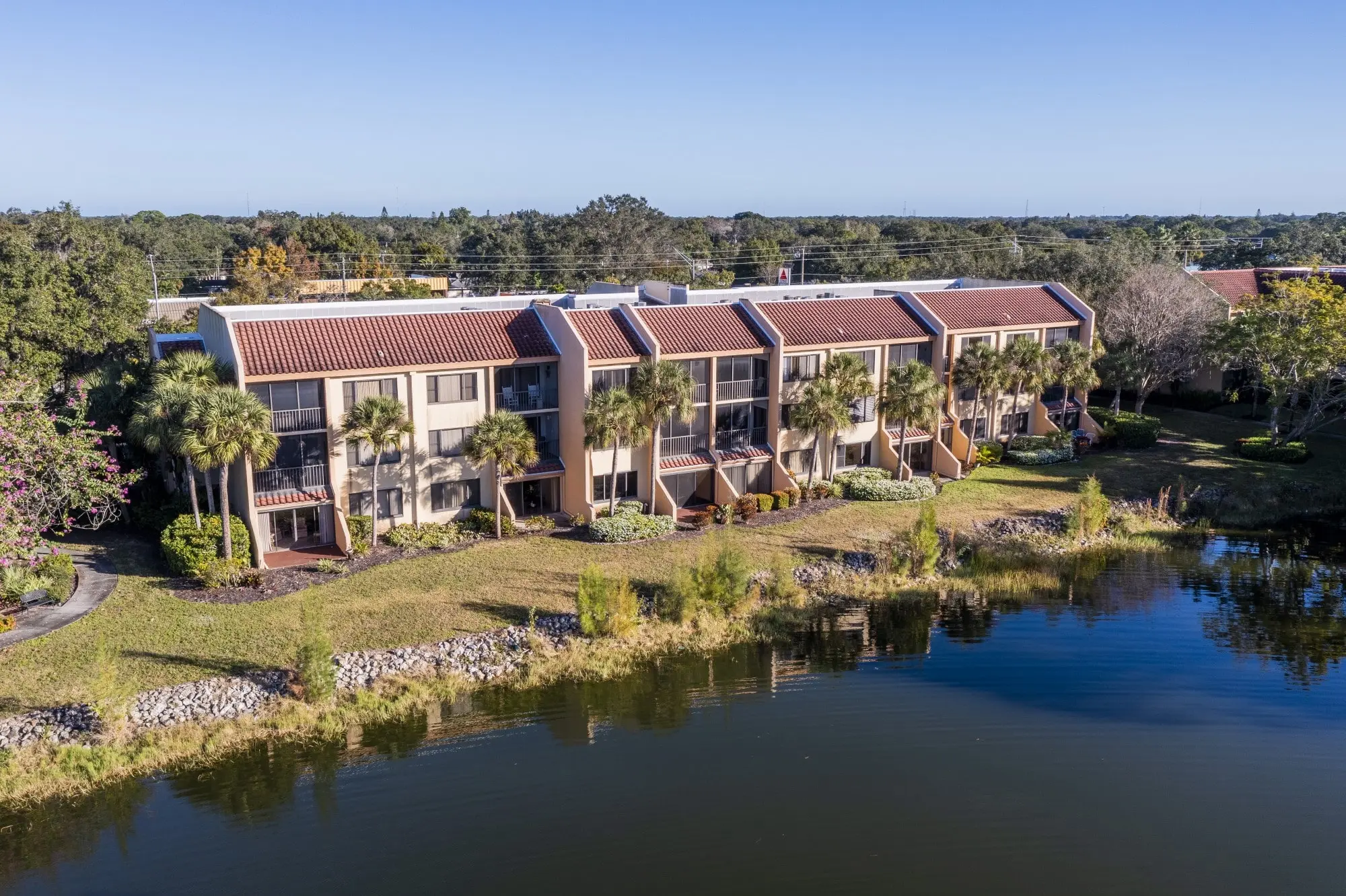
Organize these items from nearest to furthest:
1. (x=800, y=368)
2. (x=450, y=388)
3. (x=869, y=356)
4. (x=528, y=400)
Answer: (x=450, y=388) < (x=528, y=400) < (x=800, y=368) < (x=869, y=356)

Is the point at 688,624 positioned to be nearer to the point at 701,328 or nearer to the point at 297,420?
the point at 701,328

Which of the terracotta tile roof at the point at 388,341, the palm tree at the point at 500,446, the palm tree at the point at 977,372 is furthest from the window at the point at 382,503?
the palm tree at the point at 977,372

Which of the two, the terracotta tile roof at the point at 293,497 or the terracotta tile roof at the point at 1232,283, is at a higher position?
the terracotta tile roof at the point at 1232,283

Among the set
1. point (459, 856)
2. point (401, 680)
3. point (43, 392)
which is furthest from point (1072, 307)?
point (43, 392)

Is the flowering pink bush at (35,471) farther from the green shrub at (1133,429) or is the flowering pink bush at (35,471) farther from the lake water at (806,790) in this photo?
the green shrub at (1133,429)

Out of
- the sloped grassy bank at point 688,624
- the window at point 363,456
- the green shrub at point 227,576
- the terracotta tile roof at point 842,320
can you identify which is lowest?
the sloped grassy bank at point 688,624

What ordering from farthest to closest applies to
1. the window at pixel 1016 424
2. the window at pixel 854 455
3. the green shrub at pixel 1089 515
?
1. the window at pixel 1016 424
2. the window at pixel 854 455
3. the green shrub at pixel 1089 515

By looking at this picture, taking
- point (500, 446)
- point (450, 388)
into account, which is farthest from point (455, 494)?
point (450, 388)
